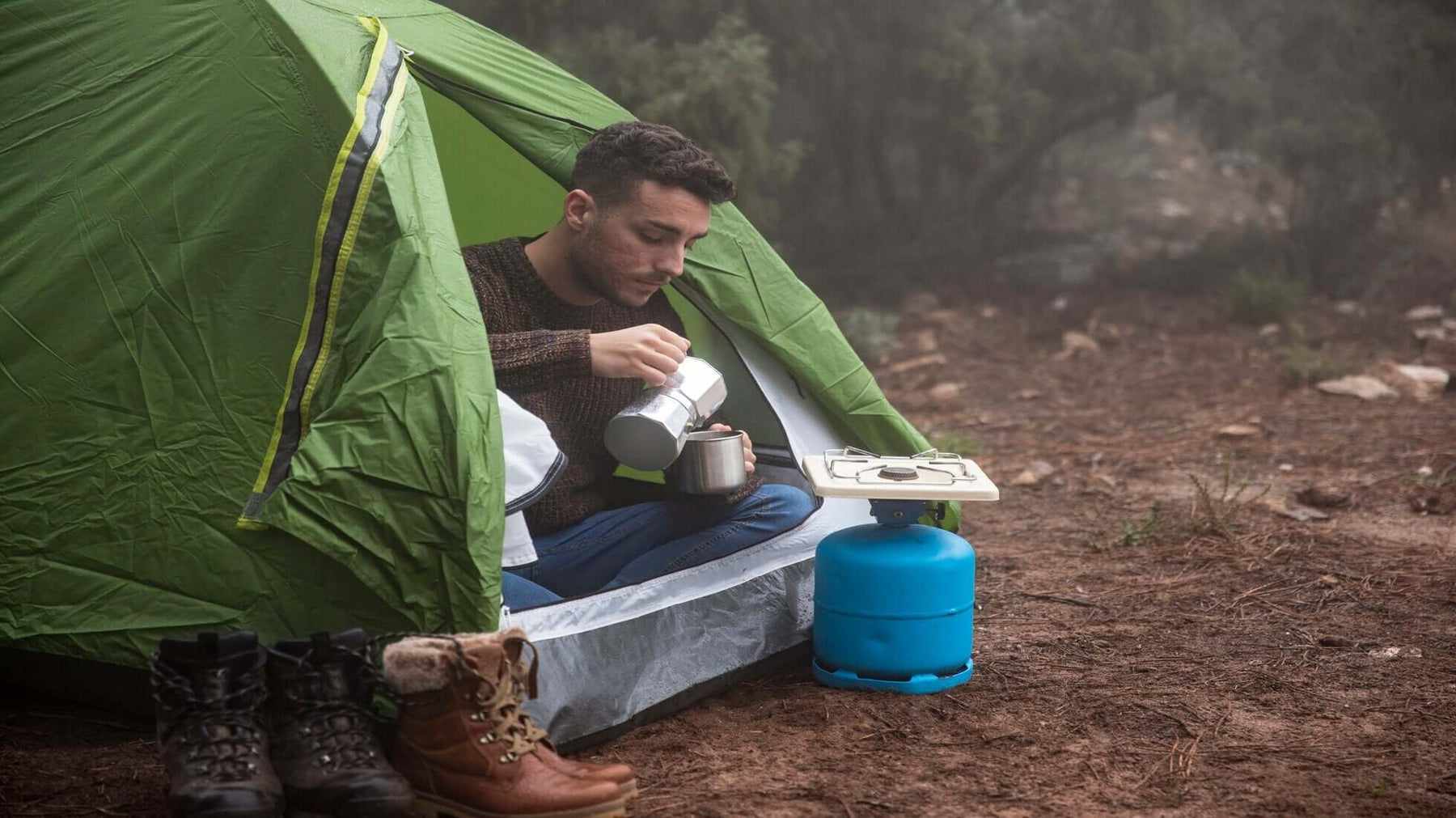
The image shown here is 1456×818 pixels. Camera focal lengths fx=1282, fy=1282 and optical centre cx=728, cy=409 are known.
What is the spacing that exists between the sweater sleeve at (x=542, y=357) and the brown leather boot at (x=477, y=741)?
544 millimetres

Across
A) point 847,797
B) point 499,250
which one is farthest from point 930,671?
point 499,250

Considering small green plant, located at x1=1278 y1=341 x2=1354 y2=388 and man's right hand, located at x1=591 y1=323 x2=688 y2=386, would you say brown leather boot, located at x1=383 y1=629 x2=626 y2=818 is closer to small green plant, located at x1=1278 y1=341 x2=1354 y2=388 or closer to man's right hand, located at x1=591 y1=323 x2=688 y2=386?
man's right hand, located at x1=591 y1=323 x2=688 y2=386

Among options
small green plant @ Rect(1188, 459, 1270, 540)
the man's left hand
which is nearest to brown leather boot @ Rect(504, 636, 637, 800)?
the man's left hand

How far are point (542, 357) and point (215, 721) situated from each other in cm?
82

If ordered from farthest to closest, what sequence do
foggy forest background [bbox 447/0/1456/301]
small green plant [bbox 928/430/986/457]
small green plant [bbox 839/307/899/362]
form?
1. small green plant [bbox 839/307/899/362]
2. foggy forest background [bbox 447/0/1456/301]
3. small green plant [bbox 928/430/986/457]

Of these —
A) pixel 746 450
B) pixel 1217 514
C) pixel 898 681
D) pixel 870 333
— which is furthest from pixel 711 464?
pixel 870 333

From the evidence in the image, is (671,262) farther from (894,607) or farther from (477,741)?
(477,741)

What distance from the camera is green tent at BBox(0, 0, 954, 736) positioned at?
2.04 m

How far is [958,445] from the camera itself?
506 centimetres

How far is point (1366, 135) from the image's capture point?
747 cm

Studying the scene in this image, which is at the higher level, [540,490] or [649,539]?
[540,490]

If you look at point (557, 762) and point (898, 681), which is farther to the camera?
point (898, 681)

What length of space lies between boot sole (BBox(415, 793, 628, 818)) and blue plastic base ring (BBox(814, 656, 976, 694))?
2.36 feet

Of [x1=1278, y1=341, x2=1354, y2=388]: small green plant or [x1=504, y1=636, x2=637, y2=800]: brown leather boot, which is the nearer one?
[x1=504, y1=636, x2=637, y2=800]: brown leather boot
